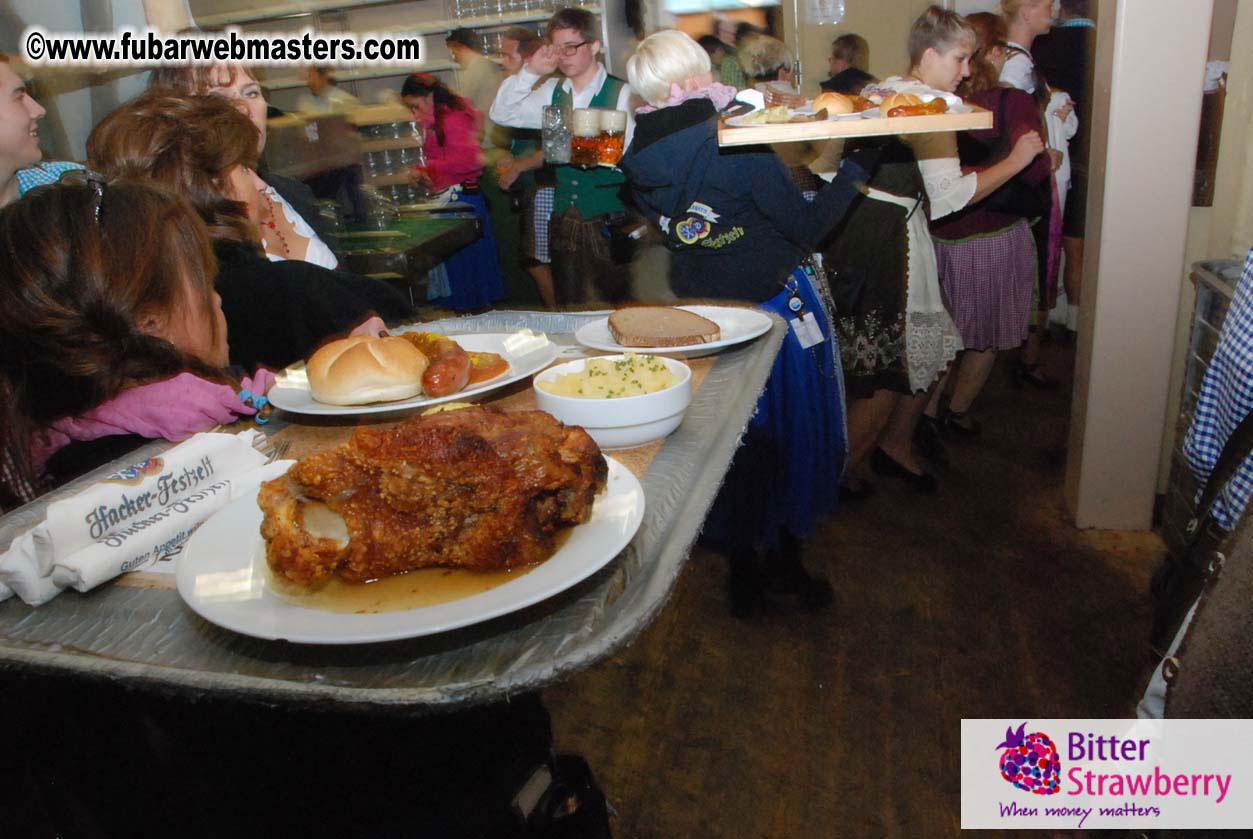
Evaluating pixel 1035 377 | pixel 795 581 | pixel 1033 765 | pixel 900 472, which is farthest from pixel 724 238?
pixel 1035 377

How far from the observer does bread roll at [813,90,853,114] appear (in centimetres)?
271

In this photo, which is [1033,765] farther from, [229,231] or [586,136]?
[586,136]

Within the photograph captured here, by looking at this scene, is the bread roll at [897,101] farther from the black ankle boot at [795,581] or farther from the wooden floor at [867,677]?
the wooden floor at [867,677]

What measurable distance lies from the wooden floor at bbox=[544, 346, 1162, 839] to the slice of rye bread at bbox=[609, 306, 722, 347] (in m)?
1.13

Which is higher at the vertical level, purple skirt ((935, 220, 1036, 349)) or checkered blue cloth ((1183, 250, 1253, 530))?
checkered blue cloth ((1183, 250, 1253, 530))

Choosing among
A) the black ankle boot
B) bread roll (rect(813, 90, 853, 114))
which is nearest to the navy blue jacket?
bread roll (rect(813, 90, 853, 114))

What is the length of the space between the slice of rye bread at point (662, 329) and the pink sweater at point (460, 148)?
478 cm

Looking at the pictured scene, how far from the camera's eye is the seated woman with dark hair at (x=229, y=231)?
2162 mm

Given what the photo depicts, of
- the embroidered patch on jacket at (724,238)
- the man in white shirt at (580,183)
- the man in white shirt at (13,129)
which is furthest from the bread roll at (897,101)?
the man in white shirt at (13,129)

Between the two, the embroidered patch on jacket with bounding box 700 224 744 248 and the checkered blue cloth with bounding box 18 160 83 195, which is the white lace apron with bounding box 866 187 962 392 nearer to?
the embroidered patch on jacket with bounding box 700 224 744 248

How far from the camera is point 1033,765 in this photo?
70.1 inches

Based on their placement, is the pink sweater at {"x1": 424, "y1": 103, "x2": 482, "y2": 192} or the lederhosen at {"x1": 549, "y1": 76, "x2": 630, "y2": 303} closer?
the lederhosen at {"x1": 549, "y1": 76, "x2": 630, "y2": 303}

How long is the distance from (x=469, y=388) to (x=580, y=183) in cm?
358

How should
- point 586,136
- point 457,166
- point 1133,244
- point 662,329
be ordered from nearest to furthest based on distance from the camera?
1. point 662,329
2. point 1133,244
3. point 586,136
4. point 457,166
